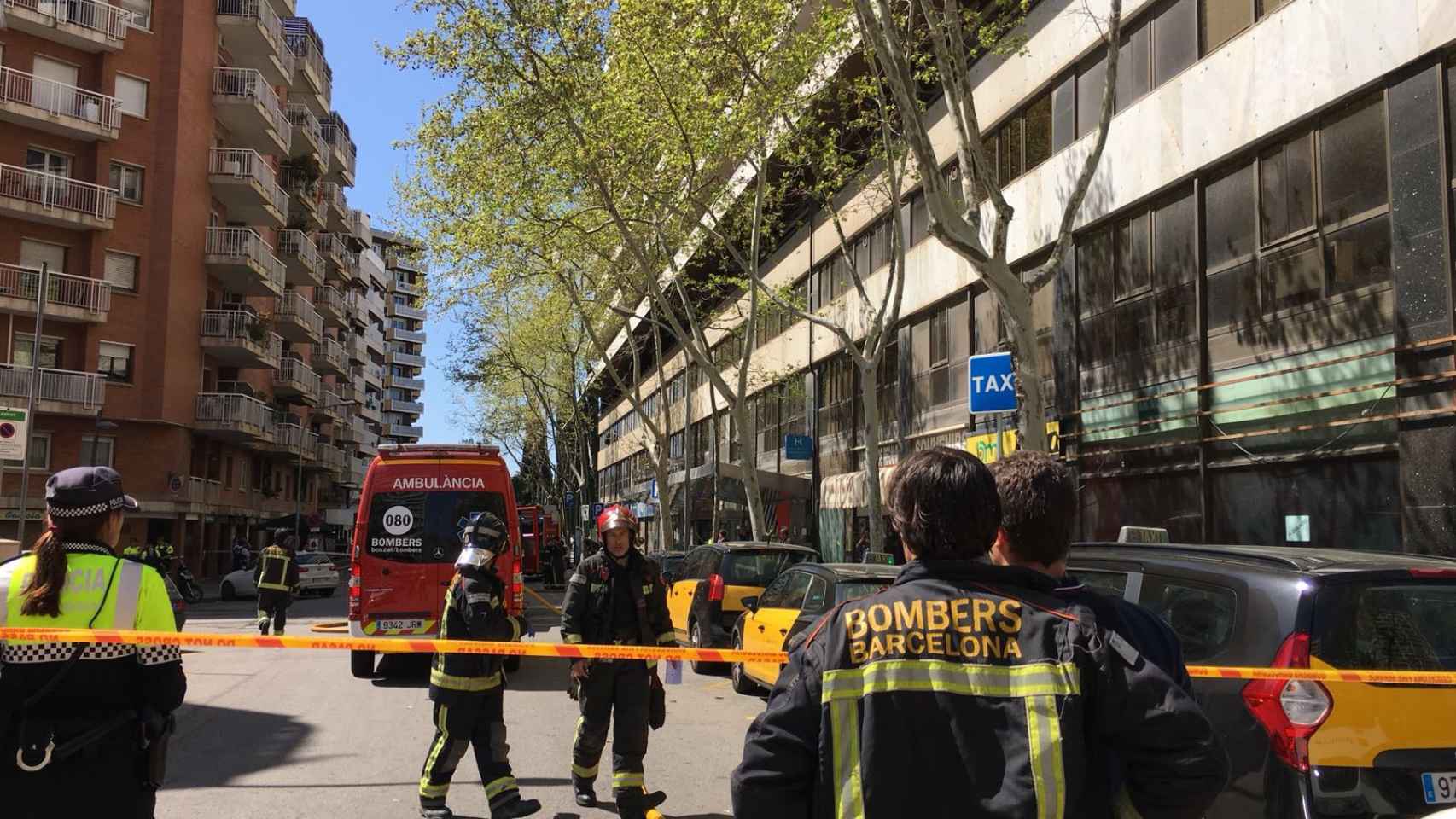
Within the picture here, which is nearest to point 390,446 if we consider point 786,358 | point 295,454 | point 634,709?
point 634,709

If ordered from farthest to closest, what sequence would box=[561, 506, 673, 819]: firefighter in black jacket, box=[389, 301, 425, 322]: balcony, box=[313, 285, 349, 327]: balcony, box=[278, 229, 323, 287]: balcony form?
1. box=[389, 301, 425, 322]: balcony
2. box=[313, 285, 349, 327]: balcony
3. box=[278, 229, 323, 287]: balcony
4. box=[561, 506, 673, 819]: firefighter in black jacket

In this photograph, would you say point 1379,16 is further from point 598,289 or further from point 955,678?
point 598,289

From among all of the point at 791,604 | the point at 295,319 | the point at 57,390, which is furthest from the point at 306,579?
the point at 791,604

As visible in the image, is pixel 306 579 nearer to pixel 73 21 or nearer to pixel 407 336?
pixel 73 21

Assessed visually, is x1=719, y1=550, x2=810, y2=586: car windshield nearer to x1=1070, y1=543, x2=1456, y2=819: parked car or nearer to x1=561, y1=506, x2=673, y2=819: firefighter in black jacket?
x1=561, y1=506, x2=673, y2=819: firefighter in black jacket

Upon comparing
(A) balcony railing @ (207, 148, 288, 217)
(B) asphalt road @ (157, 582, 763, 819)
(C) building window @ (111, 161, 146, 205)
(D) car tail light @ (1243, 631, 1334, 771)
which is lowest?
(B) asphalt road @ (157, 582, 763, 819)

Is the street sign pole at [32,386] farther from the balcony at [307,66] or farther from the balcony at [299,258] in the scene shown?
the balcony at [307,66]

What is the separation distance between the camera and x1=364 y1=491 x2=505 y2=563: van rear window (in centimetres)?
1280

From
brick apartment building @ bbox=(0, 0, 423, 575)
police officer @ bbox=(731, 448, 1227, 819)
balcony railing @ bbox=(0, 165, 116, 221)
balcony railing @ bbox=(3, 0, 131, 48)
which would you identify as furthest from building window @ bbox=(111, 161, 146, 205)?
police officer @ bbox=(731, 448, 1227, 819)

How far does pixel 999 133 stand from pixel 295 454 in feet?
129

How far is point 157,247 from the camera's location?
35.9m

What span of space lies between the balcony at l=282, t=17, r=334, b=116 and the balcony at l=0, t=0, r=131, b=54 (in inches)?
537

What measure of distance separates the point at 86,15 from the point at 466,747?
116ft

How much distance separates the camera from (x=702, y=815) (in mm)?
6691
